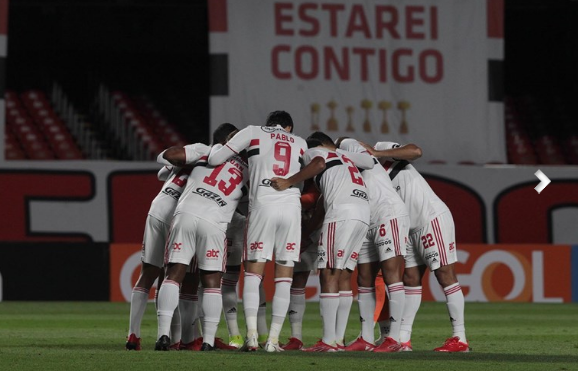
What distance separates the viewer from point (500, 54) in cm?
Result: 2052

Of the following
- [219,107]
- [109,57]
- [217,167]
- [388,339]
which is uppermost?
[109,57]

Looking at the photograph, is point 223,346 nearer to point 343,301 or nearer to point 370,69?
point 343,301

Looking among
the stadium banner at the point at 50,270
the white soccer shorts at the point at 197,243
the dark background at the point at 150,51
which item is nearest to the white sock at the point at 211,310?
the white soccer shorts at the point at 197,243

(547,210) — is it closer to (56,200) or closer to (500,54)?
(500,54)

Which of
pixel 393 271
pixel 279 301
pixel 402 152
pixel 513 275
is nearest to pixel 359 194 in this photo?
pixel 402 152

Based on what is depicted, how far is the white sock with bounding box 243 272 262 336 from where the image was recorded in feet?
29.3

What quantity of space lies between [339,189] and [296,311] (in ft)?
3.99

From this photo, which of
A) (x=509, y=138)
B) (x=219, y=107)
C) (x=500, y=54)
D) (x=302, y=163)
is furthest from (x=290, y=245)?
(x=509, y=138)

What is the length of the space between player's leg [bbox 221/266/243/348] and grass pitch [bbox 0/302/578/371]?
75cm

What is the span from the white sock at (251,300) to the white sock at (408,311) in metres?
1.37

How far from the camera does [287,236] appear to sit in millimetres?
9211

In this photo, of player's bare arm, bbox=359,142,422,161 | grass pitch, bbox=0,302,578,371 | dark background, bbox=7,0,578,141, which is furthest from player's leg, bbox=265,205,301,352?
dark background, bbox=7,0,578,141

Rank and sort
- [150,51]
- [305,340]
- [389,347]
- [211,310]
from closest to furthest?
[211,310] < [389,347] < [305,340] < [150,51]

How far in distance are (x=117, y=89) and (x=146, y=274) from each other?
17116 mm
